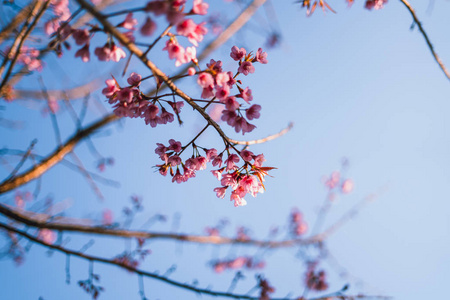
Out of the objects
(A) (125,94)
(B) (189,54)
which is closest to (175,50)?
(B) (189,54)

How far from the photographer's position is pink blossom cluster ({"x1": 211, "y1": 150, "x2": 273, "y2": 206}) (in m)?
1.64

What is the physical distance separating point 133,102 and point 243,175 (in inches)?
33.4

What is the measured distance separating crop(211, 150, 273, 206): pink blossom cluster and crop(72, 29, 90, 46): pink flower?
1044mm

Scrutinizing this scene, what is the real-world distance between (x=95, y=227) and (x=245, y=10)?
3.35 metres

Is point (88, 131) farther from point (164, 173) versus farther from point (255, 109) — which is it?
point (255, 109)

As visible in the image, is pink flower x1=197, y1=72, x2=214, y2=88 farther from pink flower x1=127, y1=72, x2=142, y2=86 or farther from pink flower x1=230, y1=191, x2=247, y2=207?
pink flower x1=230, y1=191, x2=247, y2=207

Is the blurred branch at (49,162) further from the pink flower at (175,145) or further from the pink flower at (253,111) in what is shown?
the pink flower at (253,111)

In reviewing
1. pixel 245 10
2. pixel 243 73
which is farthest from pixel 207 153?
pixel 245 10

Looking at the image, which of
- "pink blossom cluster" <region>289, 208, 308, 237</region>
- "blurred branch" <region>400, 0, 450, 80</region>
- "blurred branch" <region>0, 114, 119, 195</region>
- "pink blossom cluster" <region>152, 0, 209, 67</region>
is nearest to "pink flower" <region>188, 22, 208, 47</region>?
"pink blossom cluster" <region>152, 0, 209, 67</region>

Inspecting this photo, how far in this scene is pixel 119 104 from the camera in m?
1.55

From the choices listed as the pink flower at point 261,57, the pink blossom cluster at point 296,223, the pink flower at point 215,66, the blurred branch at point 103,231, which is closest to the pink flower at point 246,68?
the pink flower at point 261,57

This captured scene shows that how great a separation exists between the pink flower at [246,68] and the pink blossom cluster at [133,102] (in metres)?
0.49

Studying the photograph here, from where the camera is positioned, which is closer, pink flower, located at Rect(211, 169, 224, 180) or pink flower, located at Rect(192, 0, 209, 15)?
pink flower, located at Rect(192, 0, 209, 15)

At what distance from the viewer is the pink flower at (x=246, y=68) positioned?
1.73m
